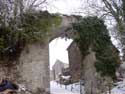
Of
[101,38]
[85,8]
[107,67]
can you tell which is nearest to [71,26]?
[101,38]

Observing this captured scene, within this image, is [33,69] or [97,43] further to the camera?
[97,43]

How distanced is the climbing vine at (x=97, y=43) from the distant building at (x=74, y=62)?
476 cm

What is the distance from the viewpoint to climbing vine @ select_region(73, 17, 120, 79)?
11.6 m

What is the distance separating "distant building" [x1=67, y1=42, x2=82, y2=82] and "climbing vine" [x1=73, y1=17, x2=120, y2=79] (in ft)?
A: 15.6

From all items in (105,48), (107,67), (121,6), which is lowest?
(107,67)

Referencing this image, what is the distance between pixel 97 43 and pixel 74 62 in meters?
7.06

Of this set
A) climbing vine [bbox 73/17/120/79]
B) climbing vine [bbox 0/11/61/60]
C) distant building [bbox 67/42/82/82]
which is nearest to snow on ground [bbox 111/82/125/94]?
climbing vine [bbox 73/17/120/79]

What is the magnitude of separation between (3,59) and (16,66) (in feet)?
1.95

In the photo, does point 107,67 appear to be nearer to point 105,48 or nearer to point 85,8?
point 105,48

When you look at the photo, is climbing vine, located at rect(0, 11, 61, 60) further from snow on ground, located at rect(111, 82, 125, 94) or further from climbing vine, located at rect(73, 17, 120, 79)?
snow on ground, located at rect(111, 82, 125, 94)

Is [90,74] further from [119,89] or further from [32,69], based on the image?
[32,69]

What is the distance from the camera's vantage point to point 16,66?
1048 cm

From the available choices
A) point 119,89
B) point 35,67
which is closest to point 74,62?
point 119,89

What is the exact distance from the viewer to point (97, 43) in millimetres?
11773
